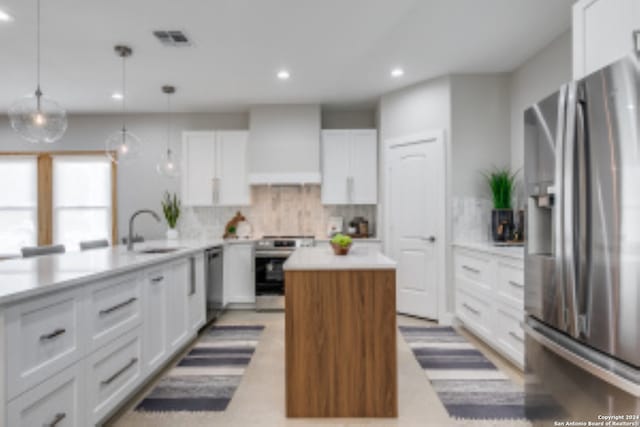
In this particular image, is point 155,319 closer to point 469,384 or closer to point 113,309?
point 113,309

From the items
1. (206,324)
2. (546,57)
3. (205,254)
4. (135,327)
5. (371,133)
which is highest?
(546,57)

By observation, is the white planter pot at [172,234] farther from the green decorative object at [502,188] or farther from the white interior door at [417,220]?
the green decorative object at [502,188]

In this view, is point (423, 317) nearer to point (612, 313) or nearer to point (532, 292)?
point (532, 292)

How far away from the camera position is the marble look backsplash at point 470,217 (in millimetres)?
3914

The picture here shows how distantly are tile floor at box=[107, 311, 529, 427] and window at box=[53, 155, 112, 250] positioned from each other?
12.1 ft

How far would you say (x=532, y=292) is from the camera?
179cm

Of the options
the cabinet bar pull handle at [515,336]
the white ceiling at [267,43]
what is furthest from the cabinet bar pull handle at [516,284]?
the white ceiling at [267,43]

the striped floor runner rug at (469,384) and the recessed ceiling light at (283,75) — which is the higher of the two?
the recessed ceiling light at (283,75)

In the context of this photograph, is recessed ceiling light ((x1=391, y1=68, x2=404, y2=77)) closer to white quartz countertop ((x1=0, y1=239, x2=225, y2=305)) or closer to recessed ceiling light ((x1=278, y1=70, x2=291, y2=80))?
recessed ceiling light ((x1=278, y1=70, x2=291, y2=80))

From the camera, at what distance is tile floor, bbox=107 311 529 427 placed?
2.07m

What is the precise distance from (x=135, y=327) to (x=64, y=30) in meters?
2.42

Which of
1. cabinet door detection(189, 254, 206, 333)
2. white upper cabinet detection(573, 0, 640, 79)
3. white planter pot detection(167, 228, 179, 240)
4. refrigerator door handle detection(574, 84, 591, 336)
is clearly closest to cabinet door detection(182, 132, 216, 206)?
white planter pot detection(167, 228, 179, 240)

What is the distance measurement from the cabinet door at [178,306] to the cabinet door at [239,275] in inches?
54.3

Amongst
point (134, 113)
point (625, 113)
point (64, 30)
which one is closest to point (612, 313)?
point (625, 113)
